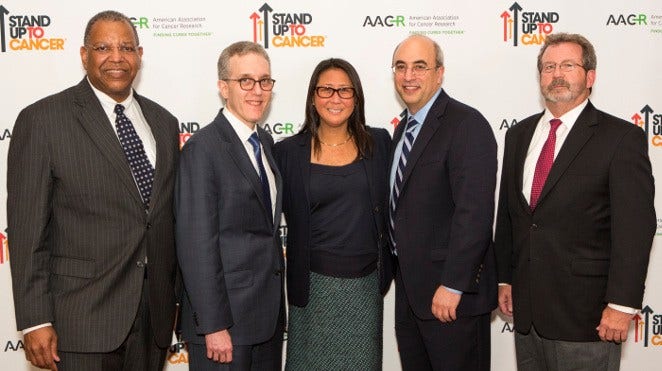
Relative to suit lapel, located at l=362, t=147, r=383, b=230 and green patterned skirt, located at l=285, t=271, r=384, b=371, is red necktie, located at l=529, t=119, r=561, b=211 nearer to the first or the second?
suit lapel, located at l=362, t=147, r=383, b=230

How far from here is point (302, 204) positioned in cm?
273

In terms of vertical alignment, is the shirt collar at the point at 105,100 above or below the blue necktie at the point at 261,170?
above

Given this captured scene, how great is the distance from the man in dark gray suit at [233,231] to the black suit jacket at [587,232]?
3.52ft

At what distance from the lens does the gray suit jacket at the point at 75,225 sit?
7.31 ft

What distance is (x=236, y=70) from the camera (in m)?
2.55

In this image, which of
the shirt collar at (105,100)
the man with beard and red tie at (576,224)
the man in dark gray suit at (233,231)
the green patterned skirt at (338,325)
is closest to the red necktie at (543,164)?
the man with beard and red tie at (576,224)

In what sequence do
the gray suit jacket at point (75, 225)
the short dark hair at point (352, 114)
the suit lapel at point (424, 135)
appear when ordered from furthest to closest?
1. the short dark hair at point (352, 114)
2. the suit lapel at point (424, 135)
3. the gray suit jacket at point (75, 225)

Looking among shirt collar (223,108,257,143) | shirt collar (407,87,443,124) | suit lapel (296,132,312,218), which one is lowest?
suit lapel (296,132,312,218)

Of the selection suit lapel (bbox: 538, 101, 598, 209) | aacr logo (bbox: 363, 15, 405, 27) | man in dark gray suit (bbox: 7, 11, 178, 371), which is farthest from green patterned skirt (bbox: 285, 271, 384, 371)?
aacr logo (bbox: 363, 15, 405, 27)

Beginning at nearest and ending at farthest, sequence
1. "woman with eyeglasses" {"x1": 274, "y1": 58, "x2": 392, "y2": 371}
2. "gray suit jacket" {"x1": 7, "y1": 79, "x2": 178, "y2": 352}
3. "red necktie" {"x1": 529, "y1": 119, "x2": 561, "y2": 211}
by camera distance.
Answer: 1. "gray suit jacket" {"x1": 7, "y1": 79, "x2": 178, "y2": 352}
2. "red necktie" {"x1": 529, "y1": 119, "x2": 561, "y2": 211}
3. "woman with eyeglasses" {"x1": 274, "y1": 58, "x2": 392, "y2": 371}

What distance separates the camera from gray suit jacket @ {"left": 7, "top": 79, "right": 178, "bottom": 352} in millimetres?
2229

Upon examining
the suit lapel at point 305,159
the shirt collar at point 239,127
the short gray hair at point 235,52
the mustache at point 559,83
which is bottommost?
the suit lapel at point 305,159

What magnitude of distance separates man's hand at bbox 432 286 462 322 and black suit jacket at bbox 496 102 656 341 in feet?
0.97

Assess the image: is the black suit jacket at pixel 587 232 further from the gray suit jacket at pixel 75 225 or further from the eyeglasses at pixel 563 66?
the gray suit jacket at pixel 75 225
